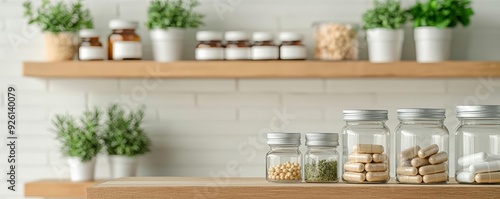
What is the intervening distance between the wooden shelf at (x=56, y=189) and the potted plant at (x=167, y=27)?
63cm

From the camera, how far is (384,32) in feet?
11.3

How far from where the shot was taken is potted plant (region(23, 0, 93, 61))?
3553mm

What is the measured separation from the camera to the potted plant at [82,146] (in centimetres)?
352

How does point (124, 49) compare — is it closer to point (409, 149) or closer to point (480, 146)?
point (409, 149)

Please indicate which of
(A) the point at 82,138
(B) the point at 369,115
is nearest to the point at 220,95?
(A) the point at 82,138

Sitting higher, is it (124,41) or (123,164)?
(124,41)

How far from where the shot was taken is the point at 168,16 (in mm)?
3531

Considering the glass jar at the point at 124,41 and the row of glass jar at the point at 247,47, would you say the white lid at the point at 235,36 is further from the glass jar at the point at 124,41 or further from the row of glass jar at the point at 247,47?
the glass jar at the point at 124,41

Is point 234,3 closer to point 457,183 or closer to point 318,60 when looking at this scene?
point 318,60

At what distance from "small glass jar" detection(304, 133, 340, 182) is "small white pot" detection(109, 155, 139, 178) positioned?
142 cm

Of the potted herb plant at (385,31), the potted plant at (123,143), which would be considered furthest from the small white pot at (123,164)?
the potted herb plant at (385,31)

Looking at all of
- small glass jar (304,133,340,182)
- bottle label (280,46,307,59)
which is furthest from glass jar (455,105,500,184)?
bottle label (280,46,307,59)

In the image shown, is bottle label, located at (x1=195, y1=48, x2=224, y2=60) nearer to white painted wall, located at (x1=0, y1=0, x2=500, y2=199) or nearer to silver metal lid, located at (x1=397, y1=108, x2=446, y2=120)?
white painted wall, located at (x1=0, y1=0, x2=500, y2=199)

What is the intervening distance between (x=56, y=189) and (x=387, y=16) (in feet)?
5.09
